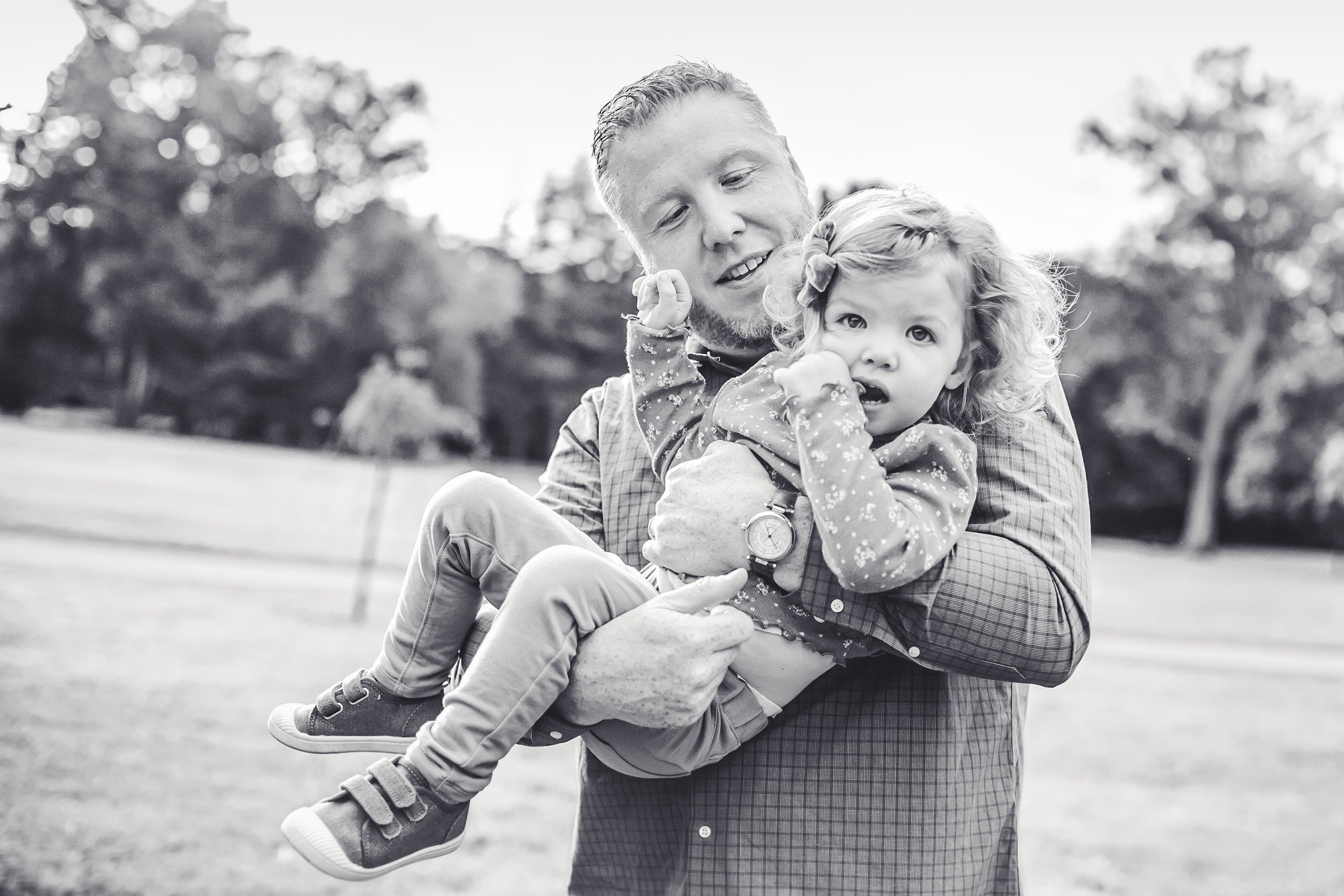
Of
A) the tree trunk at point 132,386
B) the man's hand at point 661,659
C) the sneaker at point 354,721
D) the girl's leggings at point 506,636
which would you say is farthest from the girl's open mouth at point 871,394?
the tree trunk at point 132,386

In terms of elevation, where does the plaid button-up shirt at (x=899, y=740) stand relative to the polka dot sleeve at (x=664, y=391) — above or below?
below

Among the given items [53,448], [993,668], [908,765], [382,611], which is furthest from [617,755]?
[53,448]

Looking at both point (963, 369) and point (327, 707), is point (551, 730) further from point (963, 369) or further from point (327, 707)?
point (963, 369)

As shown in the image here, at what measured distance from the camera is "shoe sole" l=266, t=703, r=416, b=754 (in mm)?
1812

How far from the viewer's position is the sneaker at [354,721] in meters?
1.82

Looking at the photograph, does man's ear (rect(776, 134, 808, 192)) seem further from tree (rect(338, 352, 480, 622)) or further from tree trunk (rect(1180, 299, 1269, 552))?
tree trunk (rect(1180, 299, 1269, 552))

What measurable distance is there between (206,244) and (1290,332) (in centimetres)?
3560

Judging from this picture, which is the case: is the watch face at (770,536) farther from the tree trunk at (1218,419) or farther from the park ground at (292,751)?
the tree trunk at (1218,419)

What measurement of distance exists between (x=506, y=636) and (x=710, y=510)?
0.36 metres

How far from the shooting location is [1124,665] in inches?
615

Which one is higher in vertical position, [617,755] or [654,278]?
[654,278]

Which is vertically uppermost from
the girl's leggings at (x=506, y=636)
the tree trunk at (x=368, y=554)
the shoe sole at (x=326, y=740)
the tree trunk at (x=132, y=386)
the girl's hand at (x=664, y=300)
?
the girl's hand at (x=664, y=300)

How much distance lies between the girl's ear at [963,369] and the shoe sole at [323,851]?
105 centimetres

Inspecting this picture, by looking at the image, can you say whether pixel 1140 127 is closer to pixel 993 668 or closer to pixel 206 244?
pixel 206 244
